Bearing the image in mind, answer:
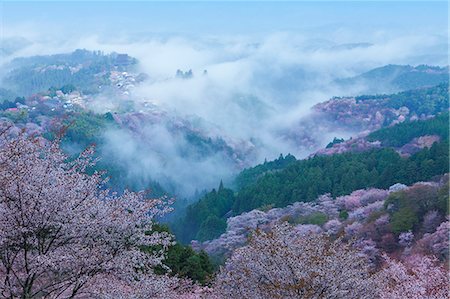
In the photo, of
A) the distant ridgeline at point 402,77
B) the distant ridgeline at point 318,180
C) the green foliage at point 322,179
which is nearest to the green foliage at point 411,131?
the distant ridgeline at point 318,180

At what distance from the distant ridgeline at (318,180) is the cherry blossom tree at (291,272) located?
1099 inches

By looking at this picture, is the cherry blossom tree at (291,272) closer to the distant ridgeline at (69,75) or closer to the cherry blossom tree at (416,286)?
the cherry blossom tree at (416,286)

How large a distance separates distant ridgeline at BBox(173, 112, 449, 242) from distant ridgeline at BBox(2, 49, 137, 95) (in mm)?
80755

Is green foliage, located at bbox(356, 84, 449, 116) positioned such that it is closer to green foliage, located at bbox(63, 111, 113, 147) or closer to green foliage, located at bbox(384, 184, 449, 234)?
green foliage, located at bbox(63, 111, 113, 147)

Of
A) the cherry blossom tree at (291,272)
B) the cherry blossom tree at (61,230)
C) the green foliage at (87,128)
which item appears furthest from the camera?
the green foliage at (87,128)

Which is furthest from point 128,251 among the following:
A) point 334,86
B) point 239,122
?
point 334,86

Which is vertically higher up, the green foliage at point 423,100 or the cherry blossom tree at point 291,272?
the cherry blossom tree at point 291,272

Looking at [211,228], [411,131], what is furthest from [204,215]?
[411,131]

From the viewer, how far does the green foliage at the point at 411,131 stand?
5388 cm

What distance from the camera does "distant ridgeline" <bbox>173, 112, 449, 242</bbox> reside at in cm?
3700

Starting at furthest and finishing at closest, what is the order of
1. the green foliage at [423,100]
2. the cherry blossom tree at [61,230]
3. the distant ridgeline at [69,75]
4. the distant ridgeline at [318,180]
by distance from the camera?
the distant ridgeline at [69,75], the green foliage at [423,100], the distant ridgeline at [318,180], the cherry blossom tree at [61,230]

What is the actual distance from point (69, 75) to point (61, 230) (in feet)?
500

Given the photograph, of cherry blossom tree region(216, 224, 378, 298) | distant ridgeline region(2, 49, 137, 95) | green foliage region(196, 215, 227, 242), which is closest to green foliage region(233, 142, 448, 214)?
green foliage region(196, 215, 227, 242)

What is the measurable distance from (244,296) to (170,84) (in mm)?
144923
